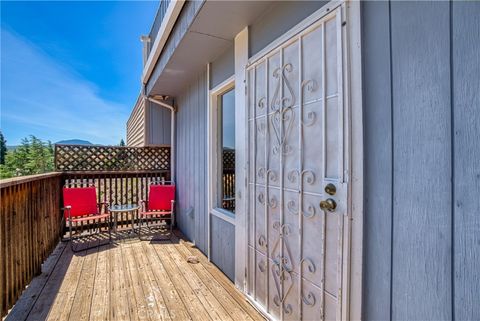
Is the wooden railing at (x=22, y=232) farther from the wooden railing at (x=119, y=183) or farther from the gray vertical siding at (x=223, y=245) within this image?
the gray vertical siding at (x=223, y=245)

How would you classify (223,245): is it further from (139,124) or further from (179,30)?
(139,124)

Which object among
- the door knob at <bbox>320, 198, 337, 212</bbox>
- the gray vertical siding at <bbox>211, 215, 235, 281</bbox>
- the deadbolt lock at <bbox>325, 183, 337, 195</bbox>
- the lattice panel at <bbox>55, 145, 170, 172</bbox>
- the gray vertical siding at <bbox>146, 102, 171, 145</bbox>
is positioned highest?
the gray vertical siding at <bbox>146, 102, 171, 145</bbox>

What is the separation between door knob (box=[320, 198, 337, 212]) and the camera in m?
1.37

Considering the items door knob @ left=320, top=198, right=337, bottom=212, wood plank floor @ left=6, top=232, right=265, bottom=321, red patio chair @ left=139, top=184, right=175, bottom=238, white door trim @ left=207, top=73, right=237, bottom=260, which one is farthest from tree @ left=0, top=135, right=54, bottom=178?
door knob @ left=320, top=198, right=337, bottom=212

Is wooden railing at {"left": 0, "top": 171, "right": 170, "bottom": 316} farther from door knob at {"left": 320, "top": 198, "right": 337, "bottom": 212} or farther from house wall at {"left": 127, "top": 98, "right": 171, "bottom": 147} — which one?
door knob at {"left": 320, "top": 198, "right": 337, "bottom": 212}

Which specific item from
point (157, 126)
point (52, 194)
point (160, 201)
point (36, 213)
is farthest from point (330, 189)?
A: point (157, 126)

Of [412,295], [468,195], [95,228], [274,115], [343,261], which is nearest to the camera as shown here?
[468,195]

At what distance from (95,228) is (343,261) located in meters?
4.84

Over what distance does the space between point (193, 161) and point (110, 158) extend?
222cm

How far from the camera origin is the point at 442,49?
936 mm

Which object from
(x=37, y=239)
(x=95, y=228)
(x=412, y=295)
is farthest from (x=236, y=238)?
(x=95, y=228)

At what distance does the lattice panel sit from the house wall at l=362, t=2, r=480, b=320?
4795 millimetres

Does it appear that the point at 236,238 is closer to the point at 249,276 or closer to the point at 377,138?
the point at 249,276

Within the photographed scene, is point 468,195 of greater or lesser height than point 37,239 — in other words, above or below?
above
